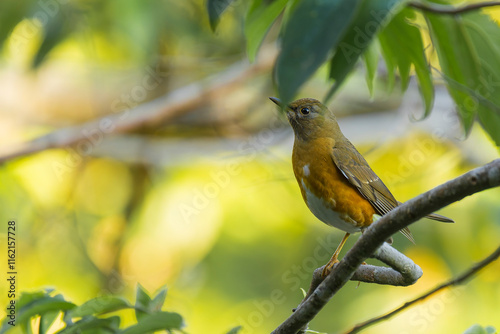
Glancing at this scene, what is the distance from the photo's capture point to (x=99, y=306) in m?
1.82

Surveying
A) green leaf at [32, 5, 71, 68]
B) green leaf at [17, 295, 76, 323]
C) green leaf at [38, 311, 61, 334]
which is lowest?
green leaf at [38, 311, 61, 334]

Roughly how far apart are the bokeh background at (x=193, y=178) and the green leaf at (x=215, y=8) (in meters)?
3.09

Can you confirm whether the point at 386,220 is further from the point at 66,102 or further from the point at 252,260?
the point at 66,102

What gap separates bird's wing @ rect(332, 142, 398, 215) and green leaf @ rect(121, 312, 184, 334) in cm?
89

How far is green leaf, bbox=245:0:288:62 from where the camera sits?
1.89 m

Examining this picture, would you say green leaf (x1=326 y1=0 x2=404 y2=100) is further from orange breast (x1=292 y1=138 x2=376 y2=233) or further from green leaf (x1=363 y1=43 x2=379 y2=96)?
orange breast (x1=292 y1=138 x2=376 y2=233)

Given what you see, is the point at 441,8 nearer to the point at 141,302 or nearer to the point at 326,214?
the point at 326,214

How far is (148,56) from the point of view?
5.23 meters

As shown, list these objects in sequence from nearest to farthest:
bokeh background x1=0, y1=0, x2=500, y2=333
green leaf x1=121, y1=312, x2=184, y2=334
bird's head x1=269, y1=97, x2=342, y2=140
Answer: green leaf x1=121, y1=312, x2=184, y2=334, bird's head x1=269, y1=97, x2=342, y2=140, bokeh background x1=0, y1=0, x2=500, y2=333

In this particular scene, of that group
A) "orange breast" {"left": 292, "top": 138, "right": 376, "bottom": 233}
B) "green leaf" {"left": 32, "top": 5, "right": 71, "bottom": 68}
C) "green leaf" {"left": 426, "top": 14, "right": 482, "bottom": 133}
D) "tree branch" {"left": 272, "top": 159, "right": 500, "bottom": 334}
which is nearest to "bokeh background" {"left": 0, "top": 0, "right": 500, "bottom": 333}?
"green leaf" {"left": 32, "top": 5, "right": 71, "bottom": 68}

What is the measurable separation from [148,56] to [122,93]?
1.98m

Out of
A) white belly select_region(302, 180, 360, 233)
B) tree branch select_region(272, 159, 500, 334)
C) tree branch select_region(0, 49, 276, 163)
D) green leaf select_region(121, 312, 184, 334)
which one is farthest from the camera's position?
tree branch select_region(0, 49, 276, 163)

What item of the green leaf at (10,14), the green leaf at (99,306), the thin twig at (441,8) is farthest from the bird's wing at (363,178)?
the green leaf at (10,14)

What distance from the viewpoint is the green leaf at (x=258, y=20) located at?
1.89m
